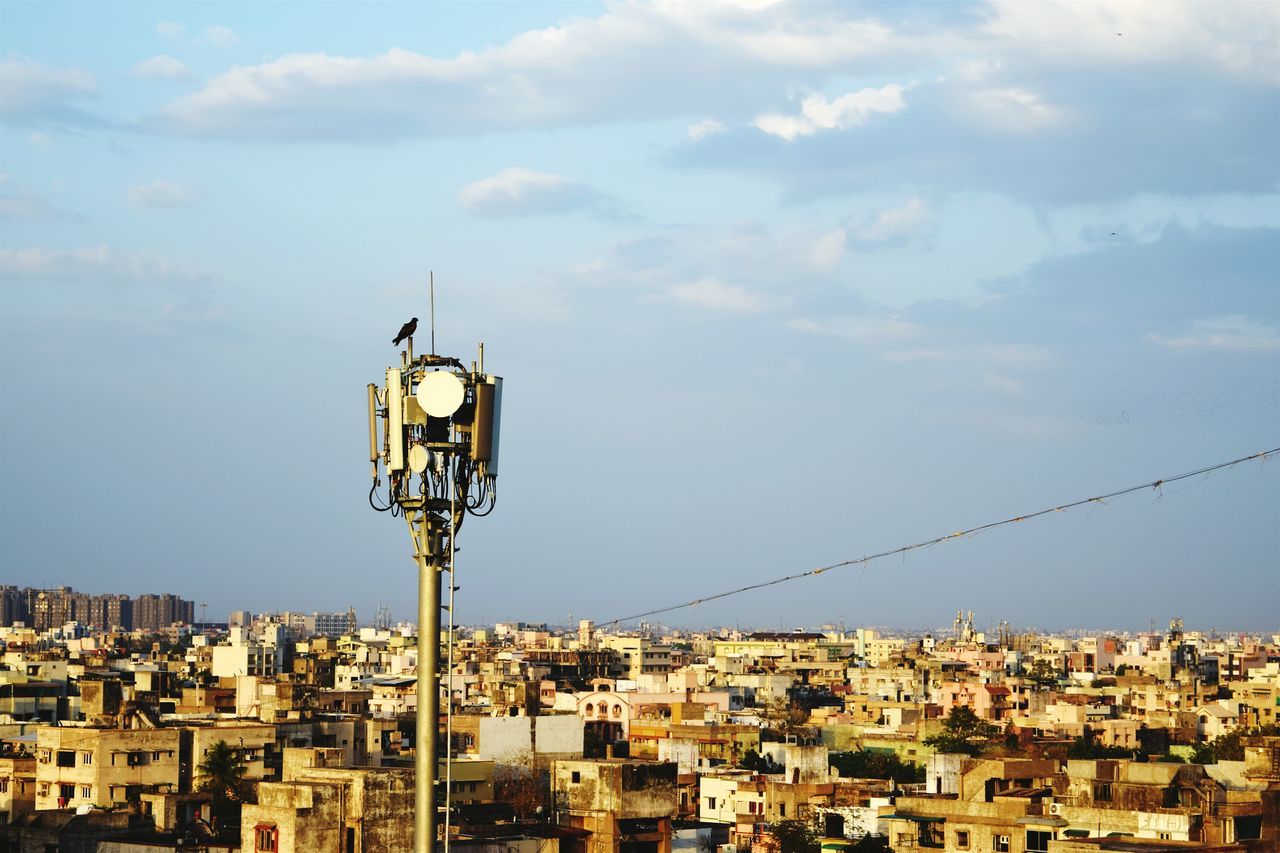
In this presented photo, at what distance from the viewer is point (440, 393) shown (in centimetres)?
995

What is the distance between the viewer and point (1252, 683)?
90938 mm

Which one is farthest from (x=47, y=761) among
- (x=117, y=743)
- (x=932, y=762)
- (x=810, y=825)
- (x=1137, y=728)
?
(x=1137, y=728)

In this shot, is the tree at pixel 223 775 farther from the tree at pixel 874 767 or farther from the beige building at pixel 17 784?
the tree at pixel 874 767

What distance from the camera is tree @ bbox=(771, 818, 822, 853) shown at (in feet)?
123

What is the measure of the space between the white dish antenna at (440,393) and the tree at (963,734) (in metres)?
43.1

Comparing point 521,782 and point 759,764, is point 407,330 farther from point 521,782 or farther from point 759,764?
point 759,764

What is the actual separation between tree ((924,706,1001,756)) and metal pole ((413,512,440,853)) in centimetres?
4303

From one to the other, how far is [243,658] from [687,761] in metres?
36.8

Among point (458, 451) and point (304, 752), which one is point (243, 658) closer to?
point (304, 752)

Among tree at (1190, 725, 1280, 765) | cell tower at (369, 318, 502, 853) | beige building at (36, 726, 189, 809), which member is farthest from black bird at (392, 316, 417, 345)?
tree at (1190, 725, 1280, 765)

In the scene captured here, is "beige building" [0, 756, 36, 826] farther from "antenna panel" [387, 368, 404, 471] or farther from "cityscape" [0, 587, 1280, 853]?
"antenna panel" [387, 368, 404, 471]

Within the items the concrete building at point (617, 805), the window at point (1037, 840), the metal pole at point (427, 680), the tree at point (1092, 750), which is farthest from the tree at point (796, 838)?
the metal pole at point (427, 680)

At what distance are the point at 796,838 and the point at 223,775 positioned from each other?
1186cm

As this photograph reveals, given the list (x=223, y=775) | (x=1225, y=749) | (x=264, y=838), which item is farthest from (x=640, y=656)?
(x=264, y=838)
